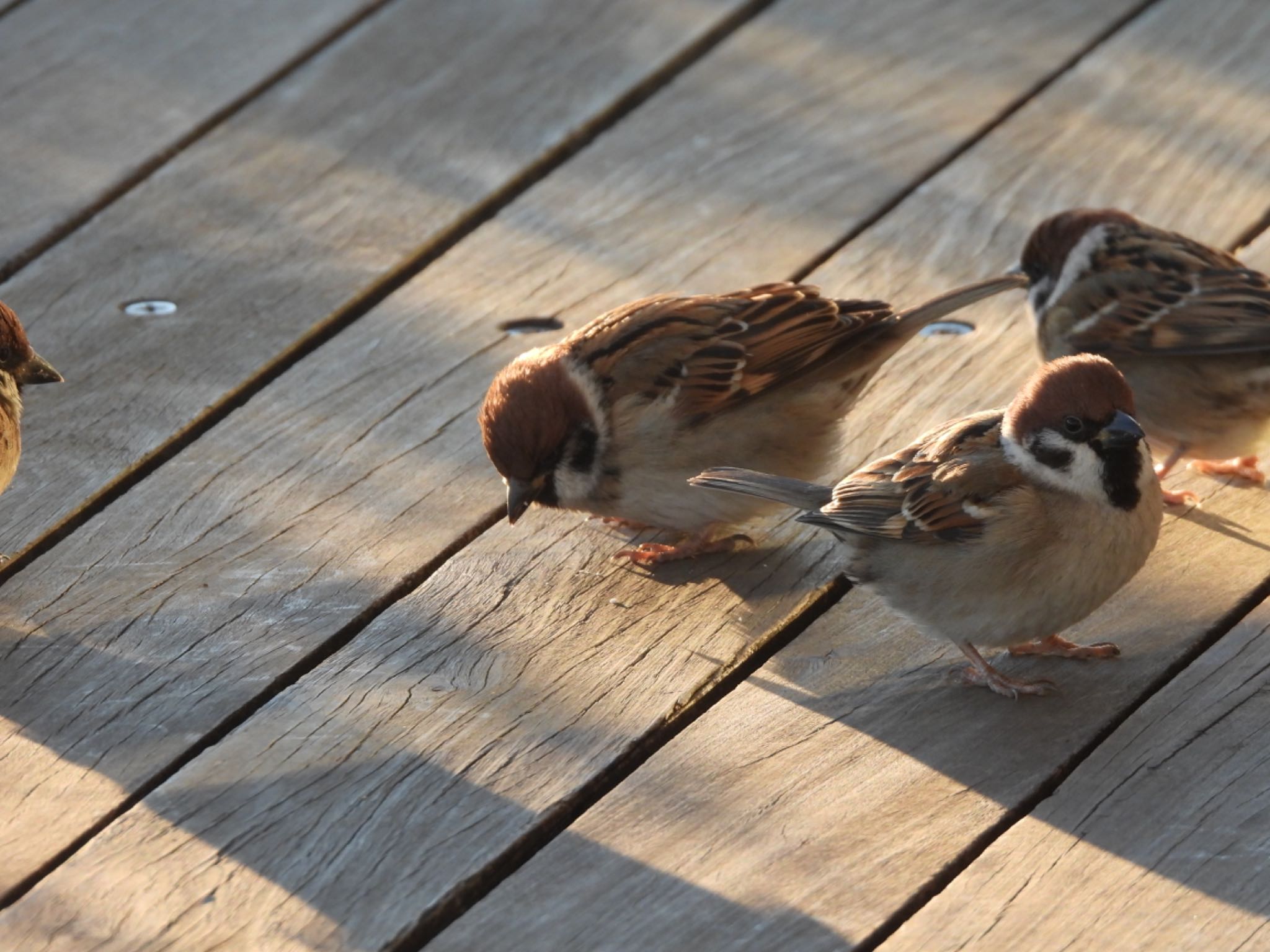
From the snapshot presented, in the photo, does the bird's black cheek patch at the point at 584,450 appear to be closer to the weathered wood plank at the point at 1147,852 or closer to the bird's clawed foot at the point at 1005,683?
the bird's clawed foot at the point at 1005,683

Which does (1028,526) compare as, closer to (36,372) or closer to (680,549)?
(680,549)

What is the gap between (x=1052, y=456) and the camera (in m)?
2.92

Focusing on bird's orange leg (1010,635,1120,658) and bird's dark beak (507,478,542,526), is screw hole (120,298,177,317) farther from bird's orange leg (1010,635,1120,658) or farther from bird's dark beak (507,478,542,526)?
bird's orange leg (1010,635,1120,658)

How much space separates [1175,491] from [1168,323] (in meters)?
0.39

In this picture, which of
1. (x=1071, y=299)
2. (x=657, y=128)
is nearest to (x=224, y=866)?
(x=1071, y=299)

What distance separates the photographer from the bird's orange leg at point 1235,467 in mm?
3527

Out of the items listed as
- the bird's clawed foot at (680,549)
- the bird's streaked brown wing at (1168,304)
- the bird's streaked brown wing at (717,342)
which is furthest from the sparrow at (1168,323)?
the bird's clawed foot at (680,549)

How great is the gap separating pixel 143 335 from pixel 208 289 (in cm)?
20

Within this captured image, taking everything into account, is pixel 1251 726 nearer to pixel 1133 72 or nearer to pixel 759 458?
pixel 759 458

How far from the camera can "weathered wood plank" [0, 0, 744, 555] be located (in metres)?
3.59

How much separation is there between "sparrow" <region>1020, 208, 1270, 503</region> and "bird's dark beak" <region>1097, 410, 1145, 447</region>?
23.9 inches

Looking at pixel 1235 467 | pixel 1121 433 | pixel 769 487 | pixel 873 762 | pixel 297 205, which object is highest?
pixel 1121 433

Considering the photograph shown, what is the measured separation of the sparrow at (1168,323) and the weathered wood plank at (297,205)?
122cm

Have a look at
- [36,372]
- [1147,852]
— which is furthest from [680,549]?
[36,372]
